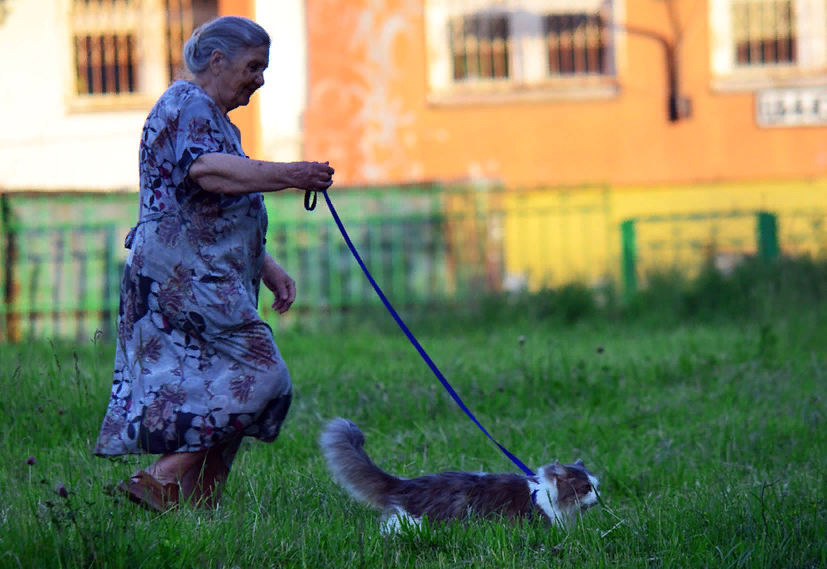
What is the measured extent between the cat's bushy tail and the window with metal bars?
422 inches

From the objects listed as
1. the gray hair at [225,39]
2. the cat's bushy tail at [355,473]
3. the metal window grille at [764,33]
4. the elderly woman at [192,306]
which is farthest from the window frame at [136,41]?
the cat's bushy tail at [355,473]

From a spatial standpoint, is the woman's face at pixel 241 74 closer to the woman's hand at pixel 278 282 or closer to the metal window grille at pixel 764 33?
the woman's hand at pixel 278 282

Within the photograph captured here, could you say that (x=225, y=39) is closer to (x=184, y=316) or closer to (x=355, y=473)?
(x=184, y=316)

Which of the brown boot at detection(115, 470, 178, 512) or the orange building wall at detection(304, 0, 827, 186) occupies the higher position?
the orange building wall at detection(304, 0, 827, 186)

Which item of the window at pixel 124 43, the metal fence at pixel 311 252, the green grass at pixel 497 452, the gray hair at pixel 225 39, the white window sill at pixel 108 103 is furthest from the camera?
the window at pixel 124 43

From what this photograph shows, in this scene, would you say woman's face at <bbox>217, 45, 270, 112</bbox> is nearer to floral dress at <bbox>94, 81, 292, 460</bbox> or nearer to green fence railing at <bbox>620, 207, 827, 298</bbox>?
floral dress at <bbox>94, 81, 292, 460</bbox>

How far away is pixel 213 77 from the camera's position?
335cm

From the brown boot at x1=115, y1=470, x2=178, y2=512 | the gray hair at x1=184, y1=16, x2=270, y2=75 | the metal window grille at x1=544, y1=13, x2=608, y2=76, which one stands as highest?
the metal window grille at x1=544, y1=13, x2=608, y2=76

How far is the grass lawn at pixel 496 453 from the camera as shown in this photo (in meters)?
2.91

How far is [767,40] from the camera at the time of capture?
12.2 m

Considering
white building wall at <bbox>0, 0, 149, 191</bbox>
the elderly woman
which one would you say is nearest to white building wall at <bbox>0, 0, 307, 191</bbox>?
white building wall at <bbox>0, 0, 149, 191</bbox>

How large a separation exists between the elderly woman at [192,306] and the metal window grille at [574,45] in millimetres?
9560

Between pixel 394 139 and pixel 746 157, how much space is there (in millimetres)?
4582

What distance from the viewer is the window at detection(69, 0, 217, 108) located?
43.0 ft
